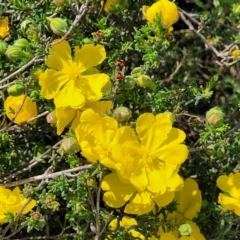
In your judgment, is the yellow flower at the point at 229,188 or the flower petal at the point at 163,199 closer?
the flower petal at the point at 163,199

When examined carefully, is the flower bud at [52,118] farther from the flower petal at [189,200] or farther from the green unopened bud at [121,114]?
the flower petal at [189,200]

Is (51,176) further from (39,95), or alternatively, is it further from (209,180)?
(209,180)

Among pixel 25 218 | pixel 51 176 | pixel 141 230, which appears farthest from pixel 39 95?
pixel 141 230

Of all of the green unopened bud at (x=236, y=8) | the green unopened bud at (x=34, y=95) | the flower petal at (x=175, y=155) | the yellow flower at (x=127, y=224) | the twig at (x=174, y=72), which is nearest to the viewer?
the flower petal at (x=175, y=155)

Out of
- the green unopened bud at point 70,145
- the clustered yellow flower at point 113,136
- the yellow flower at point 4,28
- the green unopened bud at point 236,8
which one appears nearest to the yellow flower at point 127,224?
the clustered yellow flower at point 113,136

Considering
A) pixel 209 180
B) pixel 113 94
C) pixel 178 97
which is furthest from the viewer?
pixel 209 180

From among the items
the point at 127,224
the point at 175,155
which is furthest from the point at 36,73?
→ the point at 127,224

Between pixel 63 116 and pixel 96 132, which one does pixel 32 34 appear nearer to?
pixel 63 116
